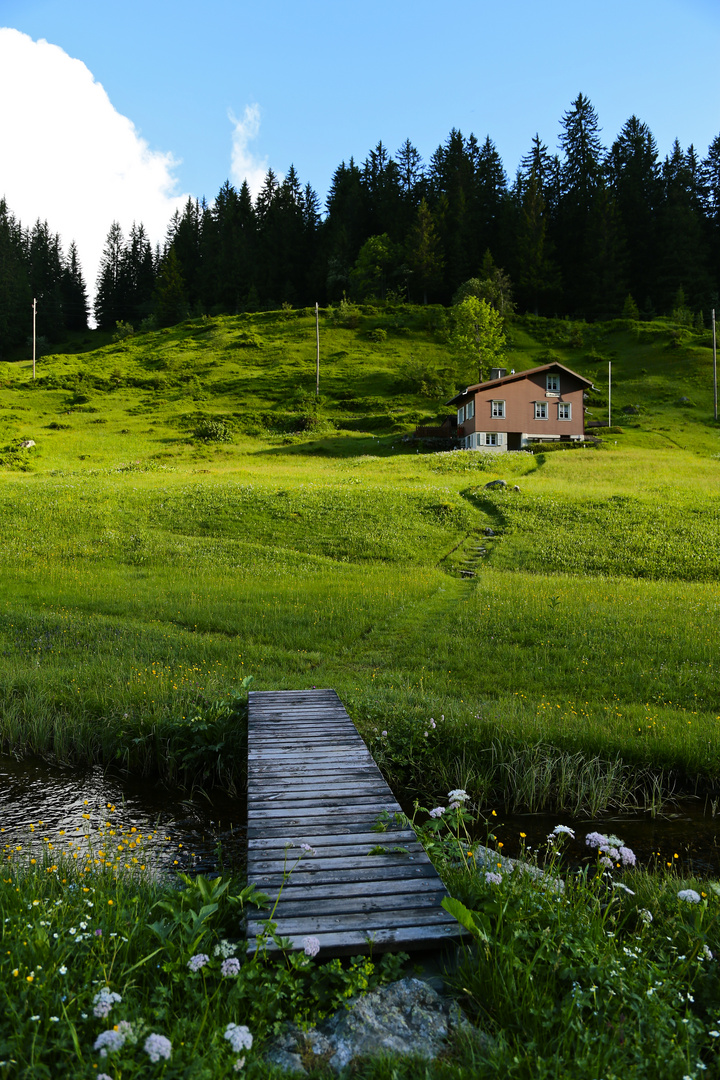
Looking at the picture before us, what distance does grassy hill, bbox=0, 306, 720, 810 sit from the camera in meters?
9.32

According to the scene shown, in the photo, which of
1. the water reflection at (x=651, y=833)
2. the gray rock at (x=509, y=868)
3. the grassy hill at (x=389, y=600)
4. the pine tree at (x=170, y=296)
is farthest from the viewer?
the pine tree at (x=170, y=296)

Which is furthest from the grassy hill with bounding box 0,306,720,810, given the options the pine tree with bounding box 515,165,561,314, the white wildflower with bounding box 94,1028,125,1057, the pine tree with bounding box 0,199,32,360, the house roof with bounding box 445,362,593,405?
the pine tree with bounding box 0,199,32,360

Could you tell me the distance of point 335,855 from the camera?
5.23 metres

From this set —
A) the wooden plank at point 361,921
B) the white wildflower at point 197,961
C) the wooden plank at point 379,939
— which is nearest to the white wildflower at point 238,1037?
the white wildflower at point 197,961

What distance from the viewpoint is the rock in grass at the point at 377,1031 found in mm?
3432

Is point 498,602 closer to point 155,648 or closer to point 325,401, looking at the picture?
point 155,648

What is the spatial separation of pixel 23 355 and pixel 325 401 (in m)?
71.0

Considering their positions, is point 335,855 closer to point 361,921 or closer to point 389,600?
point 361,921

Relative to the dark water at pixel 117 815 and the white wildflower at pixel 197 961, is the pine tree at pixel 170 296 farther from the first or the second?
the white wildflower at pixel 197 961

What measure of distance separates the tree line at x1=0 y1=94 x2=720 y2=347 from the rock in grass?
101240 millimetres

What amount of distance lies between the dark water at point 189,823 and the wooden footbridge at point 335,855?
0.93 m

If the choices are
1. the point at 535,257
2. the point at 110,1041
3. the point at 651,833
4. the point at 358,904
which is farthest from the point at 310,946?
the point at 535,257

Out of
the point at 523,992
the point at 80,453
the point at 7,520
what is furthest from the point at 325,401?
the point at 523,992

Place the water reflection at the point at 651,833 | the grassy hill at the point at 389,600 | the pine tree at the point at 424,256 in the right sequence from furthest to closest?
the pine tree at the point at 424,256, the grassy hill at the point at 389,600, the water reflection at the point at 651,833
